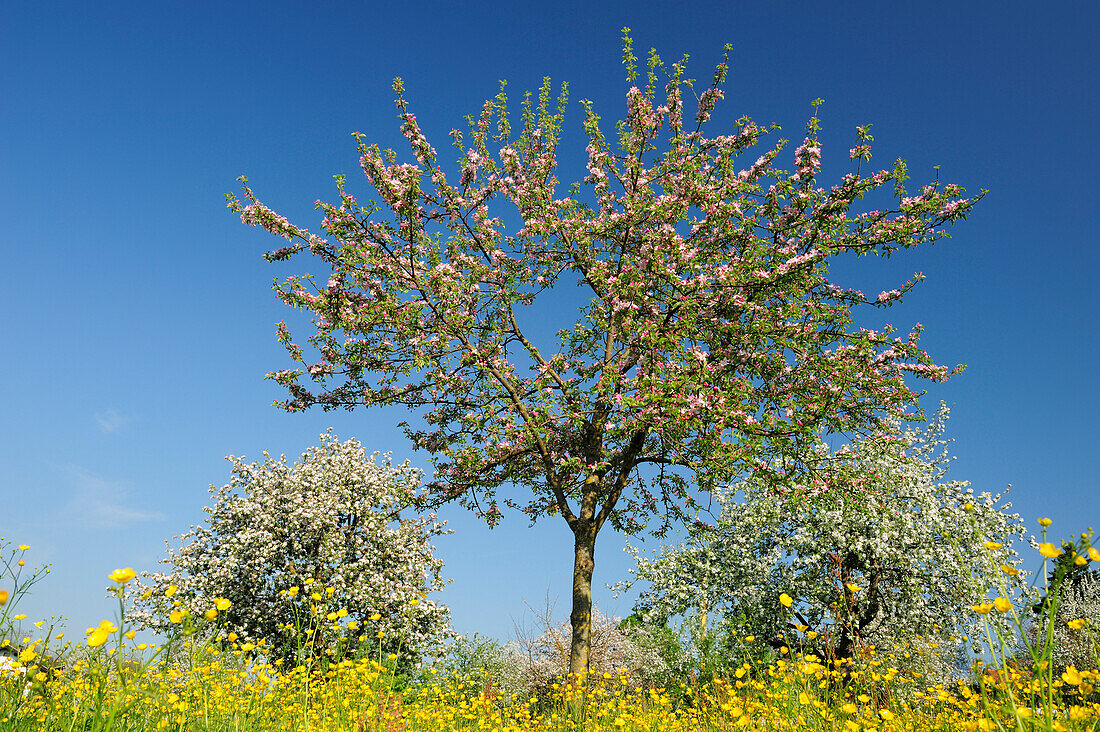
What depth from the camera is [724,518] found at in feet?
76.9

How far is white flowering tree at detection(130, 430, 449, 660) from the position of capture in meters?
22.5

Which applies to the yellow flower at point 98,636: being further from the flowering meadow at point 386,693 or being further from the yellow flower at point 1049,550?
the yellow flower at point 1049,550

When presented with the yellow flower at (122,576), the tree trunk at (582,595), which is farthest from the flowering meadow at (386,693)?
the tree trunk at (582,595)

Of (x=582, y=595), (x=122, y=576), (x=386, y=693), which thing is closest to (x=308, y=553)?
(x=582, y=595)

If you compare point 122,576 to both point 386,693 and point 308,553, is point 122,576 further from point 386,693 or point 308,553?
point 308,553

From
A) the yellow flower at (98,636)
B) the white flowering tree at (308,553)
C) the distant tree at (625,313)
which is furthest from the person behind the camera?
the white flowering tree at (308,553)

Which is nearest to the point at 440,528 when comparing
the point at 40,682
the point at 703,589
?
the point at 703,589

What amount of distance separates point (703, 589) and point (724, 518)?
2.67m

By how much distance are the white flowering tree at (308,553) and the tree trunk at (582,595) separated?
381 inches

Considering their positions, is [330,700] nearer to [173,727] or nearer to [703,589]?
[173,727]

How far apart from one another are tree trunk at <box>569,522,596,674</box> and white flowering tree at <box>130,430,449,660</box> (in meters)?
9.68

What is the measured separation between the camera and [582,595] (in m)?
13.6

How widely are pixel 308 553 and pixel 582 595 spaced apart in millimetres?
14192

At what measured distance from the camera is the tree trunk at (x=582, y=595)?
501 inches
